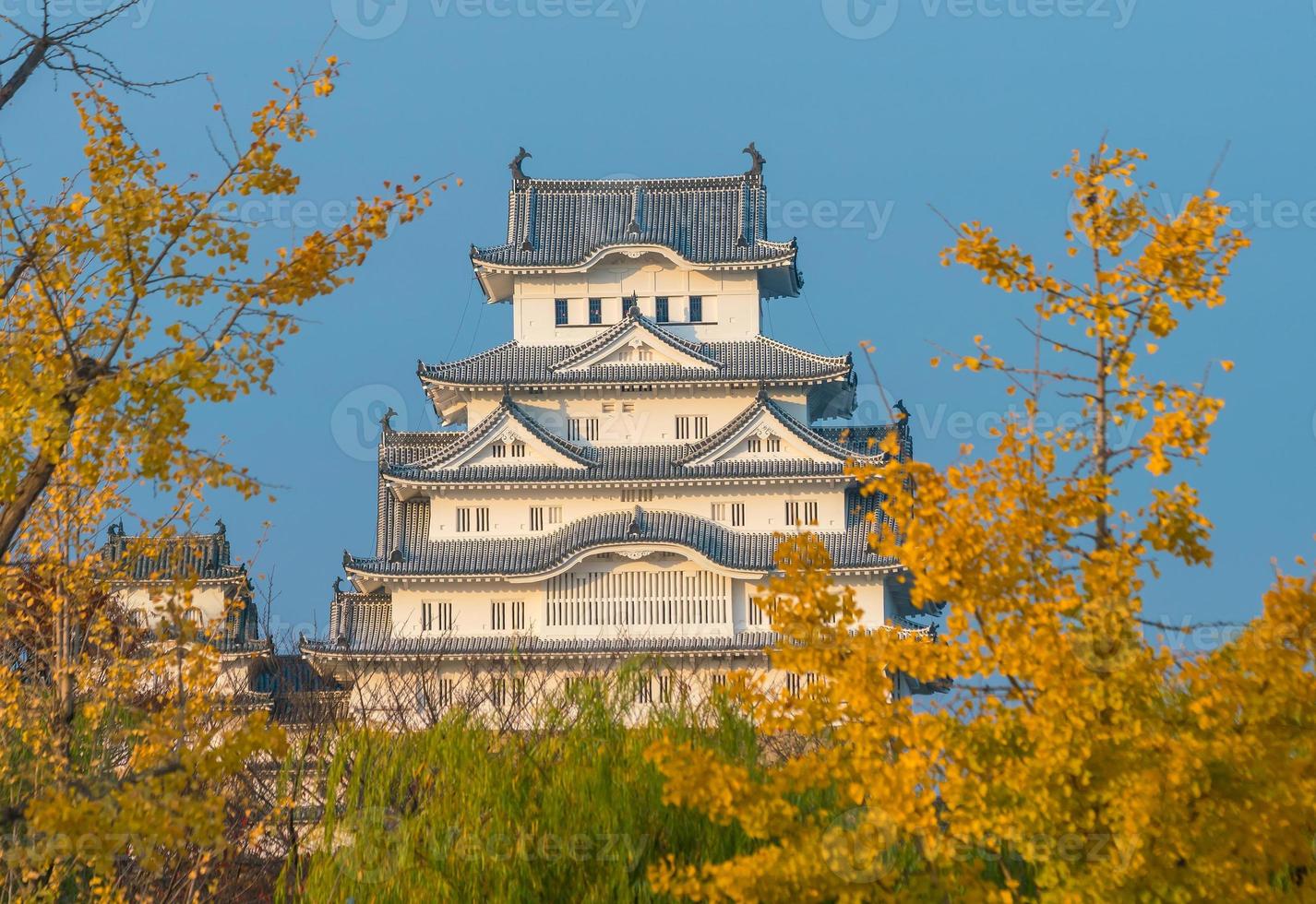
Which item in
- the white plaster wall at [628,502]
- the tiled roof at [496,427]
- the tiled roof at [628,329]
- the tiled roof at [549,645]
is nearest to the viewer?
the tiled roof at [549,645]

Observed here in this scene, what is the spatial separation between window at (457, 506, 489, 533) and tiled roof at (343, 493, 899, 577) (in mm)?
375

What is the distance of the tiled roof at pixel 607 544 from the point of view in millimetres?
37906

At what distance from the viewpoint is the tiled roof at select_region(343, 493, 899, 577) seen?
37906mm

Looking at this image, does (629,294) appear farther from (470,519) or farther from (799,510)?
(799,510)

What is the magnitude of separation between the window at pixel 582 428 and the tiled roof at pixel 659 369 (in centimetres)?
122

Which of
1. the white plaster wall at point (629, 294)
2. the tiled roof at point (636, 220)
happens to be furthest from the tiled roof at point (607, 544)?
the tiled roof at point (636, 220)

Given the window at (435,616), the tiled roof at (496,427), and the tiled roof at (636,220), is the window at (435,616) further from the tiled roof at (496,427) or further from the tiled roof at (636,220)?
the tiled roof at (636,220)

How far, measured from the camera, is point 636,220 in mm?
43250

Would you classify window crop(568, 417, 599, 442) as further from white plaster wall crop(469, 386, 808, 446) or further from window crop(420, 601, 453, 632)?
window crop(420, 601, 453, 632)

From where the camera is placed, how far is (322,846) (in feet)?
41.0

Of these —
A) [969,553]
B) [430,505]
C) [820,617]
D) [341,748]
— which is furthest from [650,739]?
[430,505]

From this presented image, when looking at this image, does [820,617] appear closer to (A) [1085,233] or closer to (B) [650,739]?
(A) [1085,233]

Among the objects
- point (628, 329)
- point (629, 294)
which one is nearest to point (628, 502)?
point (628, 329)

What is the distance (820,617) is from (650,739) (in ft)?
12.1
